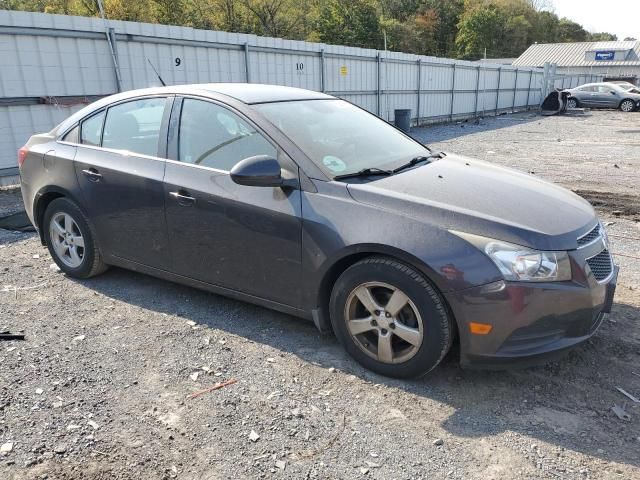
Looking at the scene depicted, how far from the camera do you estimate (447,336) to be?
2.88 m

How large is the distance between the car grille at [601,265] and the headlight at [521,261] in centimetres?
30

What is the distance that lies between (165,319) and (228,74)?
9.74 metres

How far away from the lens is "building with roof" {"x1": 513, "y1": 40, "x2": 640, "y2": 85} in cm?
5909

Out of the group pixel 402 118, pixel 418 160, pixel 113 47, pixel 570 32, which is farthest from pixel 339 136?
pixel 570 32

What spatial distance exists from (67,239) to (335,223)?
2828mm

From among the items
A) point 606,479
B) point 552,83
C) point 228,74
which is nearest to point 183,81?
point 228,74

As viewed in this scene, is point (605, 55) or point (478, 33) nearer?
point (605, 55)

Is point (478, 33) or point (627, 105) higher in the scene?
point (478, 33)

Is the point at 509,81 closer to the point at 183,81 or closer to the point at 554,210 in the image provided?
the point at 183,81

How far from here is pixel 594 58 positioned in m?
61.2

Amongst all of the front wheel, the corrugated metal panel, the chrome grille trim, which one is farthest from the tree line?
the chrome grille trim

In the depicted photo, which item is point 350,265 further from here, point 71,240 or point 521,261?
point 71,240

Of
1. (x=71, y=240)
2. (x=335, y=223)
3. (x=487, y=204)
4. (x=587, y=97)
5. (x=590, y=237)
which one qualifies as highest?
(x=487, y=204)

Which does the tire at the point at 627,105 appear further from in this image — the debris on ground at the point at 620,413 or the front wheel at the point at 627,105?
the debris on ground at the point at 620,413
